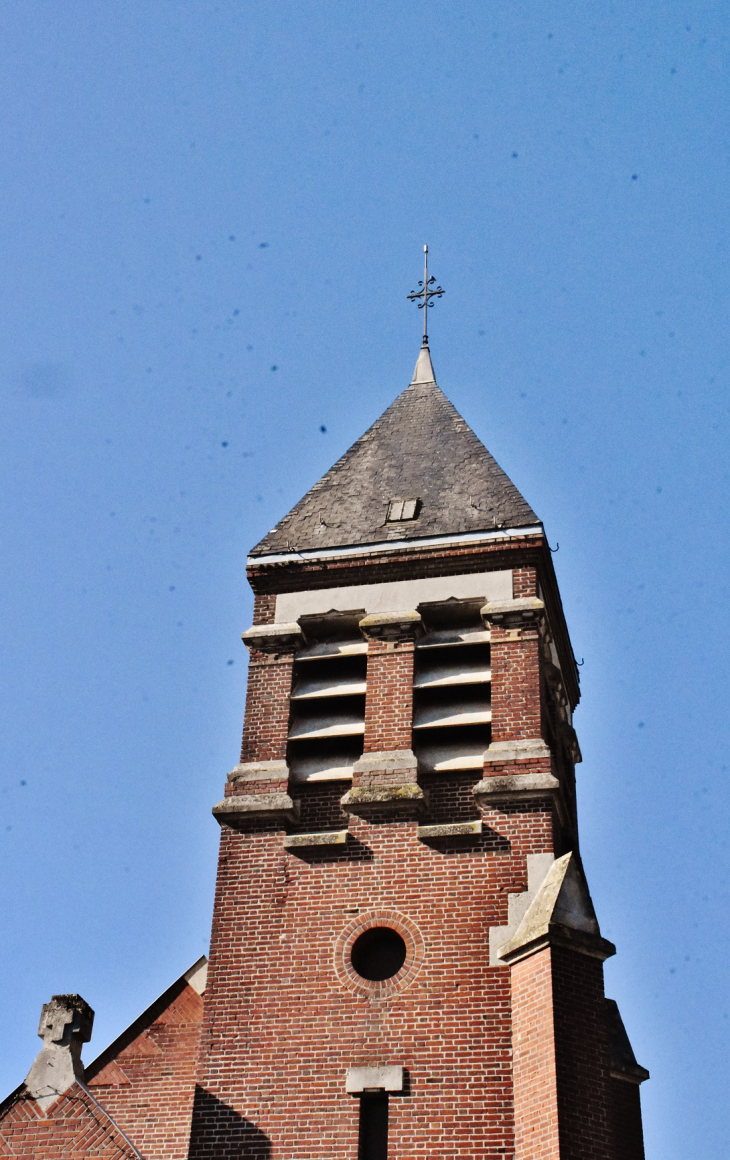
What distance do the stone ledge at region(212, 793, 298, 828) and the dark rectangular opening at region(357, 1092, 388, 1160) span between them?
11.0ft

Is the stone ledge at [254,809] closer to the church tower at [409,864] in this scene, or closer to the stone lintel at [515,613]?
the church tower at [409,864]

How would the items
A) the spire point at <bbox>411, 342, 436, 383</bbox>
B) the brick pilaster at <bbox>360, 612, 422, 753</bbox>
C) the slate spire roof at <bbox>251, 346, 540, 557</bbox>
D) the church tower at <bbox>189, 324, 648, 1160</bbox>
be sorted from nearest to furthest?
1. the church tower at <bbox>189, 324, 648, 1160</bbox>
2. the brick pilaster at <bbox>360, 612, 422, 753</bbox>
3. the slate spire roof at <bbox>251, 346, 540, 557</bbox>
4. the spire point at <bbox>411, 342, 436, 383</bbox>

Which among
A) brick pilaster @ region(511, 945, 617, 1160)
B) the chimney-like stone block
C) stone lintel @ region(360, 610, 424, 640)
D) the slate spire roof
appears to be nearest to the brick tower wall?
brick pilaster @ region(511, 945, 617, 1160)

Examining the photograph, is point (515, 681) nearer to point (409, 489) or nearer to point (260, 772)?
point (260, 772)

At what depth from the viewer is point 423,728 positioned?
16953 mm

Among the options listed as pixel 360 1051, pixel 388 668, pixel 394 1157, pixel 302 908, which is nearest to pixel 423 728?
pixel 388 668

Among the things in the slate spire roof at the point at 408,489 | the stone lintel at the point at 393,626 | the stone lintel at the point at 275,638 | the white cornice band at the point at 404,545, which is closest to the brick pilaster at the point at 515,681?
the stone lintel at the point at 393,626

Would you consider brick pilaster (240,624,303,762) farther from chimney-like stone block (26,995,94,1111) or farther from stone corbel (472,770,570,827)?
chimney-like stone block (26,995,94,1111)

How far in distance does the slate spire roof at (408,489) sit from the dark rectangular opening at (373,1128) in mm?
7024

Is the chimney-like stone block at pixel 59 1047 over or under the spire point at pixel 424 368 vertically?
under

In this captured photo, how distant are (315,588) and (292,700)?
1.70 meters

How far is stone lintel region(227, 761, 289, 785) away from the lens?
665 inches

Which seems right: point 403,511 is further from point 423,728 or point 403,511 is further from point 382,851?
point 382,851

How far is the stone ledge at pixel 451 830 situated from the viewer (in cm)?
1581
